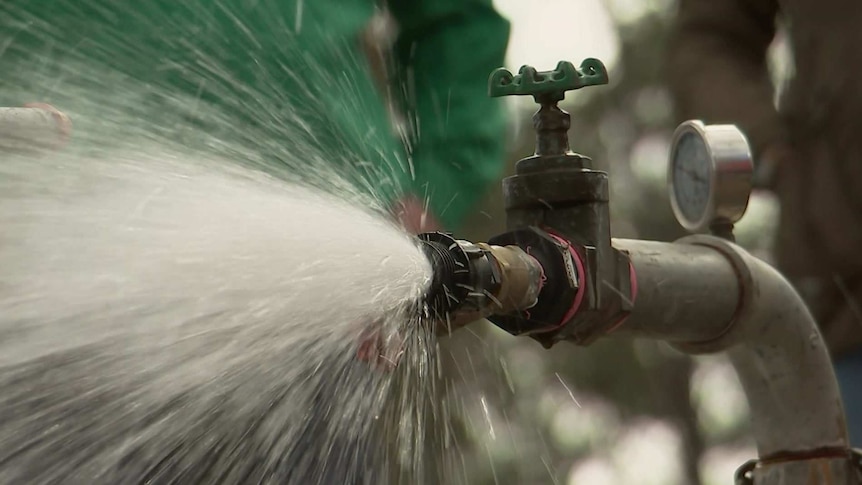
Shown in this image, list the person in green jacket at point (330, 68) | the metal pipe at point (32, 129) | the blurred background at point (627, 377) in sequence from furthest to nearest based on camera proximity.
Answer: the blurred background at point (627, 377)
the person in green jacket at point (330, 68)
the metal pipe at point (32, 129)

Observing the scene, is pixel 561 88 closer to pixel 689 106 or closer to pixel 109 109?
pixel 109 109

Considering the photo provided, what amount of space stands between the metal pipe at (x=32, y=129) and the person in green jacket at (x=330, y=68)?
425 millimetres

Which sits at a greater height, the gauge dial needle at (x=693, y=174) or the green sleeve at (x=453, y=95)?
the green sleeve at (x=453, y=95)

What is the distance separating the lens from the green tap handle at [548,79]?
115cm

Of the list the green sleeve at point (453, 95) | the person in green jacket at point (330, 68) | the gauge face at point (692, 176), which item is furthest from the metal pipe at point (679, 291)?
the green sleeve at point (453, 95)

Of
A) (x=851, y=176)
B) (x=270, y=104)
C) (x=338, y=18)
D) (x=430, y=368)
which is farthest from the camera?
(x=851, y=176)

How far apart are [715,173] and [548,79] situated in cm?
33

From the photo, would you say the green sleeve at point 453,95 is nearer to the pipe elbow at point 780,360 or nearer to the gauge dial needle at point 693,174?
the gauge dial needle at point 693,174

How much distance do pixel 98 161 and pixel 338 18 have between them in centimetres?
69

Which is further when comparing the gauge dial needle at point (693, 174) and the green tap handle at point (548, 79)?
the gauge dial needle at point (693, 174)

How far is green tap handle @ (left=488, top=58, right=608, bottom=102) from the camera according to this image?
115 cm

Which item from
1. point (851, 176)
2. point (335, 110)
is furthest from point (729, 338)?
point (851, 176)

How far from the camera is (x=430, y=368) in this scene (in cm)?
126

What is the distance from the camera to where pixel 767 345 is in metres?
1.35
